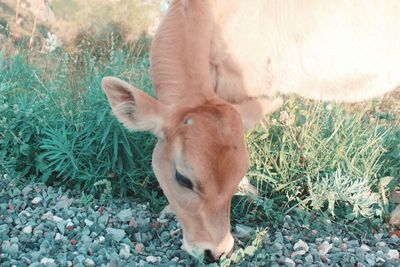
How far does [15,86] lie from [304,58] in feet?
9.71

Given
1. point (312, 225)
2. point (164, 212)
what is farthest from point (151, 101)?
point (312, 225)

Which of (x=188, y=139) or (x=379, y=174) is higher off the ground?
(x=188, y=139)

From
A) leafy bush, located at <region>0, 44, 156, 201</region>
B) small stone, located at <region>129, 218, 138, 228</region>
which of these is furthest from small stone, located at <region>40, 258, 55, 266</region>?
leafy bush, located at <region>0, 44, 156, 201</region>

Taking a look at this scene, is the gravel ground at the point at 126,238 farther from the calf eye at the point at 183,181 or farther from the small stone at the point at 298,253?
the calf eye at the point at 183,181

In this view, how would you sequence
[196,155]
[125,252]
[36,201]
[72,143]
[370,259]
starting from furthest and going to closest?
[72,143] < [36,201] < [370,259] < [125,252] < [196,155]

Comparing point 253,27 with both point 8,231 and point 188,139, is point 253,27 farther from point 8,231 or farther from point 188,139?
point 8,231

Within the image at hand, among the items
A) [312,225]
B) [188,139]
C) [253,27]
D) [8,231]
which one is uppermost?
[253,27]

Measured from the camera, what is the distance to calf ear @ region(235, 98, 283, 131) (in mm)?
4906

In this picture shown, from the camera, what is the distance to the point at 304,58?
5.70 m

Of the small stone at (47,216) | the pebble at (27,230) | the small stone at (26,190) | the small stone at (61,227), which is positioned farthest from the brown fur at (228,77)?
the small stone at (26,190)

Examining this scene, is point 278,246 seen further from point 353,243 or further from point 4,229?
point 4,229

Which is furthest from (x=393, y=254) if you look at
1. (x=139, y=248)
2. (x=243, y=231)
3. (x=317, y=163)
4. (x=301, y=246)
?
(x=139, y=248)

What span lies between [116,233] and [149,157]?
43.8 inches

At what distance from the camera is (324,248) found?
4.64 metres
